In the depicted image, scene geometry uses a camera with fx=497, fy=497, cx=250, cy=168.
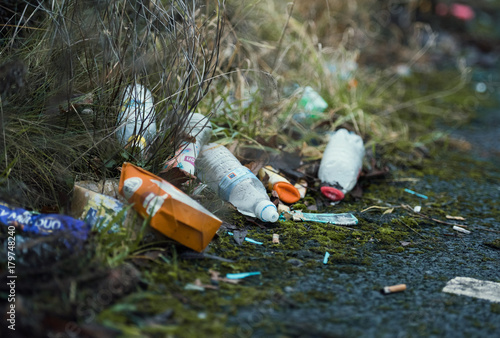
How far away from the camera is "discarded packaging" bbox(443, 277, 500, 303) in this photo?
193 centimetres

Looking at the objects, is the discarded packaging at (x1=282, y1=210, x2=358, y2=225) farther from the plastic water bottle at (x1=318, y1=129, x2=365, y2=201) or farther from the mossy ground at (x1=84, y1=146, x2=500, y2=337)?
the plastic water bottle at (x1=318, y1=129, x2=365, y2=201)

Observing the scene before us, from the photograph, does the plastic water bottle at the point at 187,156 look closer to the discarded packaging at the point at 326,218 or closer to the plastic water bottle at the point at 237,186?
the plastic water bottle at the point at 237,186

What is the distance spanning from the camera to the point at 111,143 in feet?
7.56

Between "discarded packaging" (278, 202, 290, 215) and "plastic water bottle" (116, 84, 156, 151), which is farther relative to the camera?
"discarded packaging" (278, 202, 290, 215)

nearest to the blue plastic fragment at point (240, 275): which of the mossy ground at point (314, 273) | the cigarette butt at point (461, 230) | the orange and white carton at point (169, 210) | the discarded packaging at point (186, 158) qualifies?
the mossy ground at point (314, 273)

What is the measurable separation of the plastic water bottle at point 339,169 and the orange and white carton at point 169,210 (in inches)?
43.9

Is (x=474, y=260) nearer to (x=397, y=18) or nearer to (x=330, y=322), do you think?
(x=330, y=322)

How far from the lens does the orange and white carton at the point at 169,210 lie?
1896 millimetres

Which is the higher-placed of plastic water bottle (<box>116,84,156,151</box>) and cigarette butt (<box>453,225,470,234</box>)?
plastic water bottle (<box>116,84,156,151</box>)

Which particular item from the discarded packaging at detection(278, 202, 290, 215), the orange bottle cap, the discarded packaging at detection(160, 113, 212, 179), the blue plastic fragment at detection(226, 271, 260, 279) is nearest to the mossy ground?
the blue plastic fragment at detection(226, 271, 260, 279)

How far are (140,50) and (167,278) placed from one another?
1214mm

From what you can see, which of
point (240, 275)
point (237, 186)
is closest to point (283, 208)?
point (237, 186)

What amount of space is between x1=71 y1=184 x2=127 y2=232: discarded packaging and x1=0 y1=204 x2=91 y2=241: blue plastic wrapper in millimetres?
62

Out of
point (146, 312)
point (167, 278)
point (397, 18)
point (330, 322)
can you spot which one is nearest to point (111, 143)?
point (167, 278)
